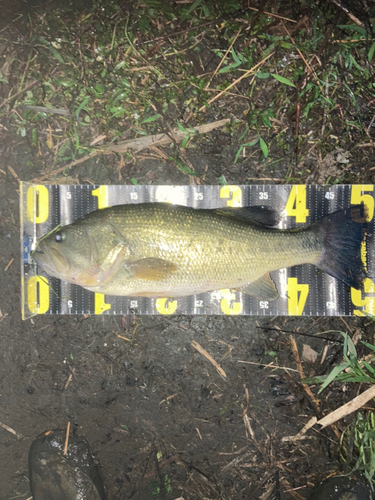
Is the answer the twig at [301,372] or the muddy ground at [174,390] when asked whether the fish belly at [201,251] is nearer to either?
the muddy ground at [174,390]

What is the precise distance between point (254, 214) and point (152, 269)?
1.09m

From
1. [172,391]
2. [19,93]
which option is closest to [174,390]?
[172,391]

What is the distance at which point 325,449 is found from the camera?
3.35 metres

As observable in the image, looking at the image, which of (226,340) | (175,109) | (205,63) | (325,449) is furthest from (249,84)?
(325,449)

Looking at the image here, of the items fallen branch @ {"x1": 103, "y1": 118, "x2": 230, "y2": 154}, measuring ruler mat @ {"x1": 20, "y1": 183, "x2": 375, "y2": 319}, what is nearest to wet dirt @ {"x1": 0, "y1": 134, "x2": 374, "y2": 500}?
measuring ruler mat @ {"x1": 20, "y1": 183, "x2": 375, "y2": 319}

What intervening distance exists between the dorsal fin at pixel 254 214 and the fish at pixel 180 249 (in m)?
0.01

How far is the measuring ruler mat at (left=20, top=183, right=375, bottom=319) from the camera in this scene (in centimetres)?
320

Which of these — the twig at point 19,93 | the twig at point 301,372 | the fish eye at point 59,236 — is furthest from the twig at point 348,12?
the fish eye at point 59,236

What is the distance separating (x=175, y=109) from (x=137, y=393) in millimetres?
2913

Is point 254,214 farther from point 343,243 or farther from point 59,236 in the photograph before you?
point 59,236

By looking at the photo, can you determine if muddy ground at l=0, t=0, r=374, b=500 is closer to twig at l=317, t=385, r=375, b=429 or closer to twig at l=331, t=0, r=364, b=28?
twig at l=317, t=385, r=375, b=429

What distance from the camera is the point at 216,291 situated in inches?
129

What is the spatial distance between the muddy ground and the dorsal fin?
1010mm

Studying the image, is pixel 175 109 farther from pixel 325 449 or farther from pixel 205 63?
pixel 325 449
